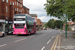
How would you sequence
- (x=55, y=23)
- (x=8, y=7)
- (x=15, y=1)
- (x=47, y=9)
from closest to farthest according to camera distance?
(x=47, y=9) → (x=8, y=7) → (x=15, y=1) → (x=55, y=23)

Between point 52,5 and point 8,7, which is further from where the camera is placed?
point 8,7

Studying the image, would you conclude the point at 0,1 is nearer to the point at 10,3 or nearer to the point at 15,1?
the point at 10,3

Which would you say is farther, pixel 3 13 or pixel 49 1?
pixel 3 13

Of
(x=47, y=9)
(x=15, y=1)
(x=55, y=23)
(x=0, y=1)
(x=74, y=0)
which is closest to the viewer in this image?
(x=74, y=0)

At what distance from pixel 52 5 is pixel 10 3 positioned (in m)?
24.9

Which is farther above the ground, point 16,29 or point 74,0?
point 74,0

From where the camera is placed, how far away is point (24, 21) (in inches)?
872

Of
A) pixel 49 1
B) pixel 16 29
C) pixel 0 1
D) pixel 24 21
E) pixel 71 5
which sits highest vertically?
pixel 0 1

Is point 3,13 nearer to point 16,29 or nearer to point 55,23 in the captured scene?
point 16,29

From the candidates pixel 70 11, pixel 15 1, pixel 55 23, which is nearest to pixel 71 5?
pixel 70 11

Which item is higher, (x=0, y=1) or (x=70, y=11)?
(x=0, y=1)

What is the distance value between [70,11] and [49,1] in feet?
26.3

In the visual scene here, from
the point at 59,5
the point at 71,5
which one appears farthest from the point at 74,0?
the point at 59,5

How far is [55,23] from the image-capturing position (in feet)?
426
